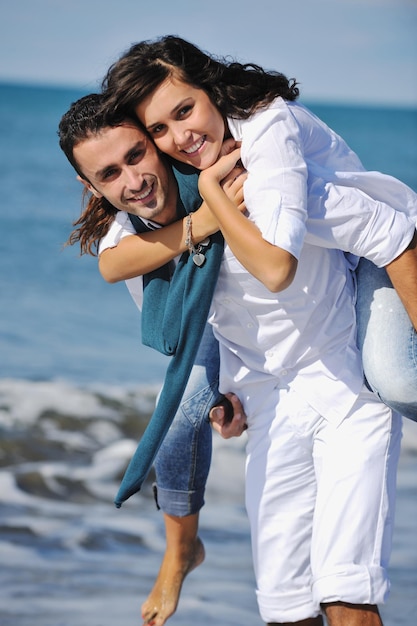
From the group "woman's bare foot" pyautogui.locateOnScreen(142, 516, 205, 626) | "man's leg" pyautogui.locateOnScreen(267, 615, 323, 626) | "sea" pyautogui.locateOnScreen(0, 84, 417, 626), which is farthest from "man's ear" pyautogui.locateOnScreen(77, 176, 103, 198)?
"sea" pyautogui.locateOnScreen(0, 84, 417, 626)

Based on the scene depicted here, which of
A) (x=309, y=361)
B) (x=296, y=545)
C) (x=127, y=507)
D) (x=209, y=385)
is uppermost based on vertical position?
(x=309, y=361)

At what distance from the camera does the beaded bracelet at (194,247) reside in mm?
3045

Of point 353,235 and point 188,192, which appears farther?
point 188,192

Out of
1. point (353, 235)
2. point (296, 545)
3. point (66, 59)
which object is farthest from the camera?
point (66, 59)

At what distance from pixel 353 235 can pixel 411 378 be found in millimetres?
458

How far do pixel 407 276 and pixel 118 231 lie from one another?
0.97 meters

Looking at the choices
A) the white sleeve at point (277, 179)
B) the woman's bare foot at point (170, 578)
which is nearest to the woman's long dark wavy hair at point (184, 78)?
the white sleeve at point (277, 179)

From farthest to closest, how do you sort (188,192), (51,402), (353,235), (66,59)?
(66,59), (51,402), (188,192), (353,235)

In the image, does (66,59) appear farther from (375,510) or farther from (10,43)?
(375,510)

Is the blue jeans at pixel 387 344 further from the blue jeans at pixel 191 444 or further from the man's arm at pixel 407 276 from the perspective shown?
the blue jeans at pixel 191 444

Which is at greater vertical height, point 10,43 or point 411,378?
point 411,378

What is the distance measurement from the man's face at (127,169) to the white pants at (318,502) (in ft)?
2.62

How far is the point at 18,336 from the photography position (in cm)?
895

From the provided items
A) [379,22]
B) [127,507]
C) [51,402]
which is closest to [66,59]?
[379,22]
